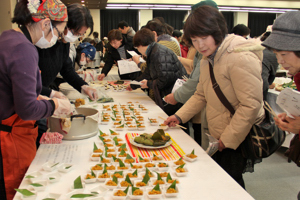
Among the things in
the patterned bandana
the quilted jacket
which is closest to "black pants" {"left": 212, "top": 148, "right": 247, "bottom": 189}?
the quilted jacket

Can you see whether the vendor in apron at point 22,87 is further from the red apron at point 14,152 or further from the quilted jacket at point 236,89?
the quilted jacket at point 236,89

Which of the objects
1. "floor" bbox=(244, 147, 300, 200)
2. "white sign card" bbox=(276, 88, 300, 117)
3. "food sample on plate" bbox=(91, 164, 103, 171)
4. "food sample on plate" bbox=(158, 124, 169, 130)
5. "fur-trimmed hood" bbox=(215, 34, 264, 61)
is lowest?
"floor" bbox=(244, 147, 300, 200)

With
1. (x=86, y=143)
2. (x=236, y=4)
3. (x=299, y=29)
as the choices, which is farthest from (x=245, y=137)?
(x=236, y=4)

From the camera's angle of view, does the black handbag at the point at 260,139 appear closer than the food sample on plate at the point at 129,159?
Answer: No

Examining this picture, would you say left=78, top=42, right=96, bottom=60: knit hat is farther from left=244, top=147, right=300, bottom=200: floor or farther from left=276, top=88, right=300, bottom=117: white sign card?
left=276, top=88, right=300, bottom=117: white sign card

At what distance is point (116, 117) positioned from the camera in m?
2.27

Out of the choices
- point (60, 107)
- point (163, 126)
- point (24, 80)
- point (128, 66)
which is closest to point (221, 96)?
point (163, 126)

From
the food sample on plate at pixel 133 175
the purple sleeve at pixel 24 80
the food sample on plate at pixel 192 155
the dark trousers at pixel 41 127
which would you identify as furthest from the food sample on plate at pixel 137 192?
the dark trousers at pixel 41 127

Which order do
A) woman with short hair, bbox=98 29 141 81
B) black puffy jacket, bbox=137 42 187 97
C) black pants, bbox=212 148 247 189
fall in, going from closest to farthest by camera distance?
black pants, bbox=212 148 247 189
black puffy jacket, bbox=137 42 187 97
woman with short hair, bbox=98 29 141 81

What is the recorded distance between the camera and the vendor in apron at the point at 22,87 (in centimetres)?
121

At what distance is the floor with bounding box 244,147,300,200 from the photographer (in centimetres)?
256

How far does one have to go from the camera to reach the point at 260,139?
1.58 metres

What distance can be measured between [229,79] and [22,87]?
1.06 metres

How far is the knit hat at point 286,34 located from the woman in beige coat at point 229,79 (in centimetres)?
30
